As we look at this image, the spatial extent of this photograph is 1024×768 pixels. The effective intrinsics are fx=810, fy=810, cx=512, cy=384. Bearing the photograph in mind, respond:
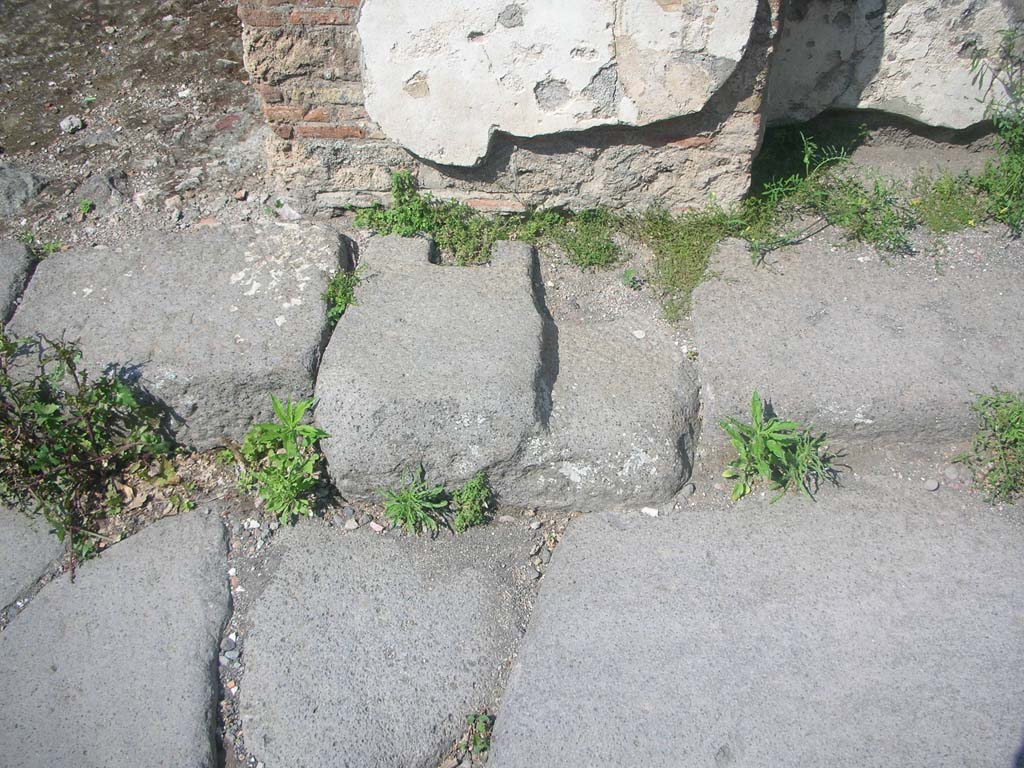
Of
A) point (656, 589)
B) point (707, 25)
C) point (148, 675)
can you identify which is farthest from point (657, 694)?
point (707, 25)

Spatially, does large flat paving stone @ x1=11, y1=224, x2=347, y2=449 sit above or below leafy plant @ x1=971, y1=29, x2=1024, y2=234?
below

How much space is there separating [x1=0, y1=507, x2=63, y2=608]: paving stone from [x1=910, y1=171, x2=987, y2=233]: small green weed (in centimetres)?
337

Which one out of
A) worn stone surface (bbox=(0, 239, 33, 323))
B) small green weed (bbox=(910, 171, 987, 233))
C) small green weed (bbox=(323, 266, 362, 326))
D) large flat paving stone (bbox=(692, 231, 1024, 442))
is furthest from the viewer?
small green weed (bbox=(910, 171, 987, 233))

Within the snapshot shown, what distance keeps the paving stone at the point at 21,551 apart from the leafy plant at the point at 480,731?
141cm

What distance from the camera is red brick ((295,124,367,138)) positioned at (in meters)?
3.12

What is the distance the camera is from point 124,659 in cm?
224

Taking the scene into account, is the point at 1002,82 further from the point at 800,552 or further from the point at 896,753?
the point at 896,753

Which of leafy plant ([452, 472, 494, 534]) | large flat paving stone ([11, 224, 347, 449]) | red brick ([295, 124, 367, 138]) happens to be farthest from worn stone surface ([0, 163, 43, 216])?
leafy plant ([452, 472, 494, 534])

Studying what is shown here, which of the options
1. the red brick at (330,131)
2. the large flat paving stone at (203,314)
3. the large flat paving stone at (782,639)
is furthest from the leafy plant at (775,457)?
the red brick at (330,131)

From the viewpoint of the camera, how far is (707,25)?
9.02 feet

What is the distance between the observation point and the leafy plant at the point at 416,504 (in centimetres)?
251

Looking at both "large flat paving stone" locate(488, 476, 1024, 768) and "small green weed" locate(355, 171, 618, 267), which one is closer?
"large flat paving stone" locate(488, 476, 1024, 768)

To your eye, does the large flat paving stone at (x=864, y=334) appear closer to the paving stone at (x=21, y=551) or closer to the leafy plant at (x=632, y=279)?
the leafy plant at (x=632, y=279)

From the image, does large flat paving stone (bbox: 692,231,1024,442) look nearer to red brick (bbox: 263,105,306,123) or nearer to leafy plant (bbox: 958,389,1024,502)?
leafy plant (bbox: 958,389,1024,502)
